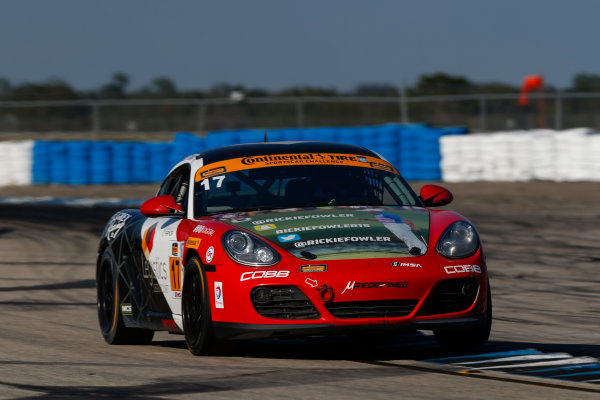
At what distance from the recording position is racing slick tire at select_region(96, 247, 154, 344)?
321 inches

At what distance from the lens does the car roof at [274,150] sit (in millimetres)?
7832

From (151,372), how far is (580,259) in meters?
7.84

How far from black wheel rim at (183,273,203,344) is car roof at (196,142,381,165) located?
117 centimetres

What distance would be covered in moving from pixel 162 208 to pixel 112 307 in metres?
1.28

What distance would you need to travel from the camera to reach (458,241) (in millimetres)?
6707

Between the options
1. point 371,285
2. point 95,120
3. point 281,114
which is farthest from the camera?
point 95,120

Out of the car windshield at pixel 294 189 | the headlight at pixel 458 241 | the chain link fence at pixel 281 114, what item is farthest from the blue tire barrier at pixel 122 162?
the headlight at pixel 458 241

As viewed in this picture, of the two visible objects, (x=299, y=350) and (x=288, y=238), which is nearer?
(x=288, y=238)

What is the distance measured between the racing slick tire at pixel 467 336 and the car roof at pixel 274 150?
154 cm

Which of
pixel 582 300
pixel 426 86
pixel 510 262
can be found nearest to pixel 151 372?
pixel 582 300

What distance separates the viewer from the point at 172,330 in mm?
7418

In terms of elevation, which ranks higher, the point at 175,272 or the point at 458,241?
the point at 458,241

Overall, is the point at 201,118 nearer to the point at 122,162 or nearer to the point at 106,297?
the point at 122,162

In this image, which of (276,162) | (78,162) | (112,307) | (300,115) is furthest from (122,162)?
(276,162)
